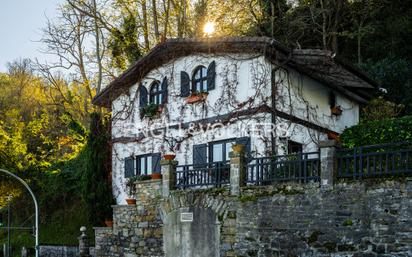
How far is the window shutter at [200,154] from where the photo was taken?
20.0 m

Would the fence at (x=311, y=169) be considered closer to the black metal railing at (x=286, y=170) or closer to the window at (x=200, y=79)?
the black metal railing at (x=286, y=170)

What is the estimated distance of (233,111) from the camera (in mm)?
19266

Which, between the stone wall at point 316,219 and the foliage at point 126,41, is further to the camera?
the foliage at point 126,41

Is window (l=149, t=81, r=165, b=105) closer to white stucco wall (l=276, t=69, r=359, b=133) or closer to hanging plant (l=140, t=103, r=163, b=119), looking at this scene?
hanging plant (l=140, t=103, r=163, b=119)

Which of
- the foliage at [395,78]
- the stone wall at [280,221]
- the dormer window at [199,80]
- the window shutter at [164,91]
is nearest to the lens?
the stone wall at [280,221]

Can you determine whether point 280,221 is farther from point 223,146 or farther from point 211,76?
point 211,76

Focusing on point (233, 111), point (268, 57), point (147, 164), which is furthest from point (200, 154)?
point (268, 57)

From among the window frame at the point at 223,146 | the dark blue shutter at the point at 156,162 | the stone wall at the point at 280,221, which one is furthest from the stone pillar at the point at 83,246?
the window frame at the point at 223,146

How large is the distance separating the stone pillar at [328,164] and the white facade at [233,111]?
14.6 feet

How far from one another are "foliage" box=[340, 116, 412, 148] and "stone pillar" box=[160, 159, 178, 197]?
22.4 feet

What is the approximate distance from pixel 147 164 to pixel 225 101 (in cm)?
490

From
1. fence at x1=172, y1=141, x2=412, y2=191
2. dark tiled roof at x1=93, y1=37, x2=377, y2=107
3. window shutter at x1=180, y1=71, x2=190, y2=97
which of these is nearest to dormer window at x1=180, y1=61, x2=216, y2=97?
window shutter at x1=180, y1=71, x2=190, y2=97

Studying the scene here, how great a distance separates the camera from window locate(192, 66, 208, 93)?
2050cm

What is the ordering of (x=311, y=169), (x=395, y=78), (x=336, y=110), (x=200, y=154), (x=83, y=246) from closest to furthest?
(x=311, y=169)
(x=200, y=154)
(x=83, y=246)
(x=336, y=110)
(x=395, y=78)
